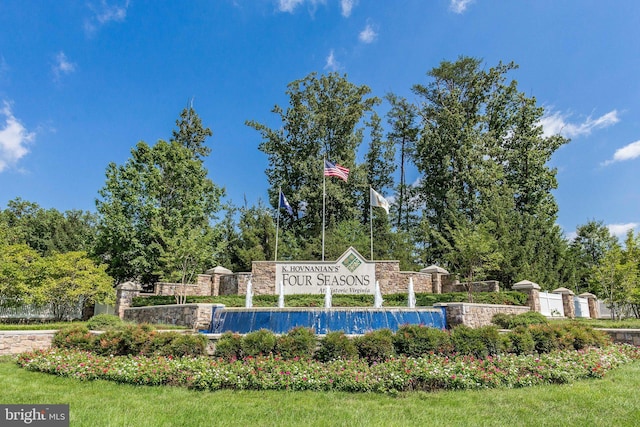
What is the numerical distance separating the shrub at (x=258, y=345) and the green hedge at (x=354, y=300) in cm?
1028

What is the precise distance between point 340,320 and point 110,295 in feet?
38.2

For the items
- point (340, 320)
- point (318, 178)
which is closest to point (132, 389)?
point (340, 320)

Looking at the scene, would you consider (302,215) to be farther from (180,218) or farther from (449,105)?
(449,105)

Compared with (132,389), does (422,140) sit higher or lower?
higher

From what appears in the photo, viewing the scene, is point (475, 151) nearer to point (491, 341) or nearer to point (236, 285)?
point (236, 285)

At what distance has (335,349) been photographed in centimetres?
683

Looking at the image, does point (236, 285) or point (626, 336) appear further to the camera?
point (236, 285)

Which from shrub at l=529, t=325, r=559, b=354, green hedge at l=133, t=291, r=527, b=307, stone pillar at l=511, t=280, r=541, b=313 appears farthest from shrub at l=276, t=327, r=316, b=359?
stone pillar at l=511, t=280, r=541, b=313

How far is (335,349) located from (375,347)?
0.69 meters

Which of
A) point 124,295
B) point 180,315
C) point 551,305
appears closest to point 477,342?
point 180,315

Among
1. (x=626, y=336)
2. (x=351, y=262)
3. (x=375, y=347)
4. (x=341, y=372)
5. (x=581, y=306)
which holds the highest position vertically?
(x=351, y=262)

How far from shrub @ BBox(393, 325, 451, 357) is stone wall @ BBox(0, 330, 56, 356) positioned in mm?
7940

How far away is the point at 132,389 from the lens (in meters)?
5.70

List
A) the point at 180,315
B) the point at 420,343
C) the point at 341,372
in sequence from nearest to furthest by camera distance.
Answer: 1. the point at 341,372
2. the point at 420,343
3. the point at 180,315
